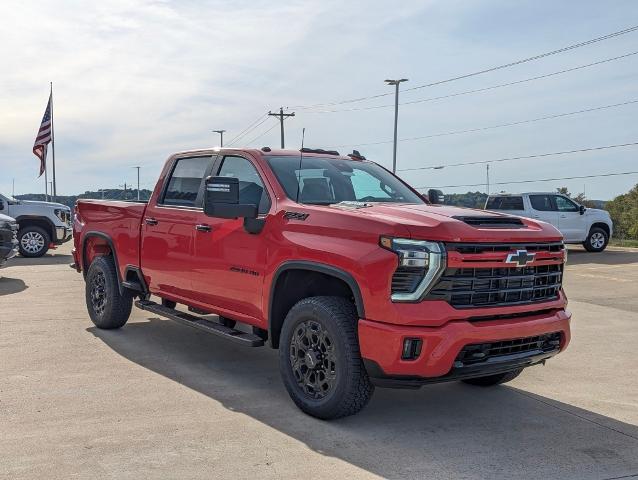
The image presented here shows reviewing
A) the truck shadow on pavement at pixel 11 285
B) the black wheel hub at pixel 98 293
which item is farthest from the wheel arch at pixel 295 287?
the truck shadow on pavement at pixel 11 285

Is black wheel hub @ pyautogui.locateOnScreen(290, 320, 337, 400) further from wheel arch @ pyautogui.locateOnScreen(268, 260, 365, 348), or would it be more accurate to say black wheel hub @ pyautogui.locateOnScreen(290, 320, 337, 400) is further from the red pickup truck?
wheel arch @ pyautogui.locateOnScreen(268, 260, 365, 348)

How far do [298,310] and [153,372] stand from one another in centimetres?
180

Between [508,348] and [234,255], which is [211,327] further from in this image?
[508,348]

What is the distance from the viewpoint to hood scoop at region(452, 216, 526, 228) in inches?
179

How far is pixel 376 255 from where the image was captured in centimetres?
Result: 427

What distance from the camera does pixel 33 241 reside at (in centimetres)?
1791

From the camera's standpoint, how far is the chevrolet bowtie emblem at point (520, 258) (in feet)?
14.8

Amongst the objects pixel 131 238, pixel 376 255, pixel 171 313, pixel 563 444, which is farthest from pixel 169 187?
pixel 563 444

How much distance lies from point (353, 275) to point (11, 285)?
9191 mm

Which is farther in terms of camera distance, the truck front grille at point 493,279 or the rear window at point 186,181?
the rear window at point 186,181

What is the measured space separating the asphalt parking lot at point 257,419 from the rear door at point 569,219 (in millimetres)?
13161

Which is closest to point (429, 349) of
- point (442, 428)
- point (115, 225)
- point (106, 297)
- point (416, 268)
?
point (416, 268)

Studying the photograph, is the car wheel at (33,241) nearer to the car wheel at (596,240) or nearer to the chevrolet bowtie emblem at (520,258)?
the car wheel at (596,240)

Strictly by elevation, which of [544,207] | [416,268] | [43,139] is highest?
[43,139]
